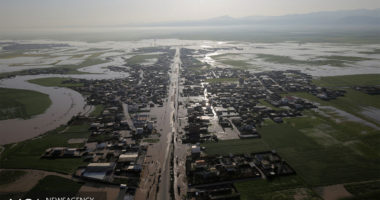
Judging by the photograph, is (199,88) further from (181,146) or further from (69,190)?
(69,190)

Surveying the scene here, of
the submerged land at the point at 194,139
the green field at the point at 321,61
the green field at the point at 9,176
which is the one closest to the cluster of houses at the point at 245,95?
the submerged land at the point at 194,139

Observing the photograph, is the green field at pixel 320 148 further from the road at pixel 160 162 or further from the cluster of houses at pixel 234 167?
the road at pixel 160 162

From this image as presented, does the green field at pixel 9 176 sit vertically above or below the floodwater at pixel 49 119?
below

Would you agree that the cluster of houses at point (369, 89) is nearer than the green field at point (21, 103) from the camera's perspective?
No

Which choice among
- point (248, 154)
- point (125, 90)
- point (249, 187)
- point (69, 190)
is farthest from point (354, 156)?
point (125, 90)

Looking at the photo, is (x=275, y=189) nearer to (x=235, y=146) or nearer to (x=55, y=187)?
(x=235, y=146)

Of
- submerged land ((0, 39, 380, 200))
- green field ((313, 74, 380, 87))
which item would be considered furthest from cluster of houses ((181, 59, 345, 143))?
green field ((313, 74, 380, 87))

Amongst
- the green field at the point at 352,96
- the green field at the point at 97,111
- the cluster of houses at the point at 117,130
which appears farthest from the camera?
the green field at the point at 352,96
